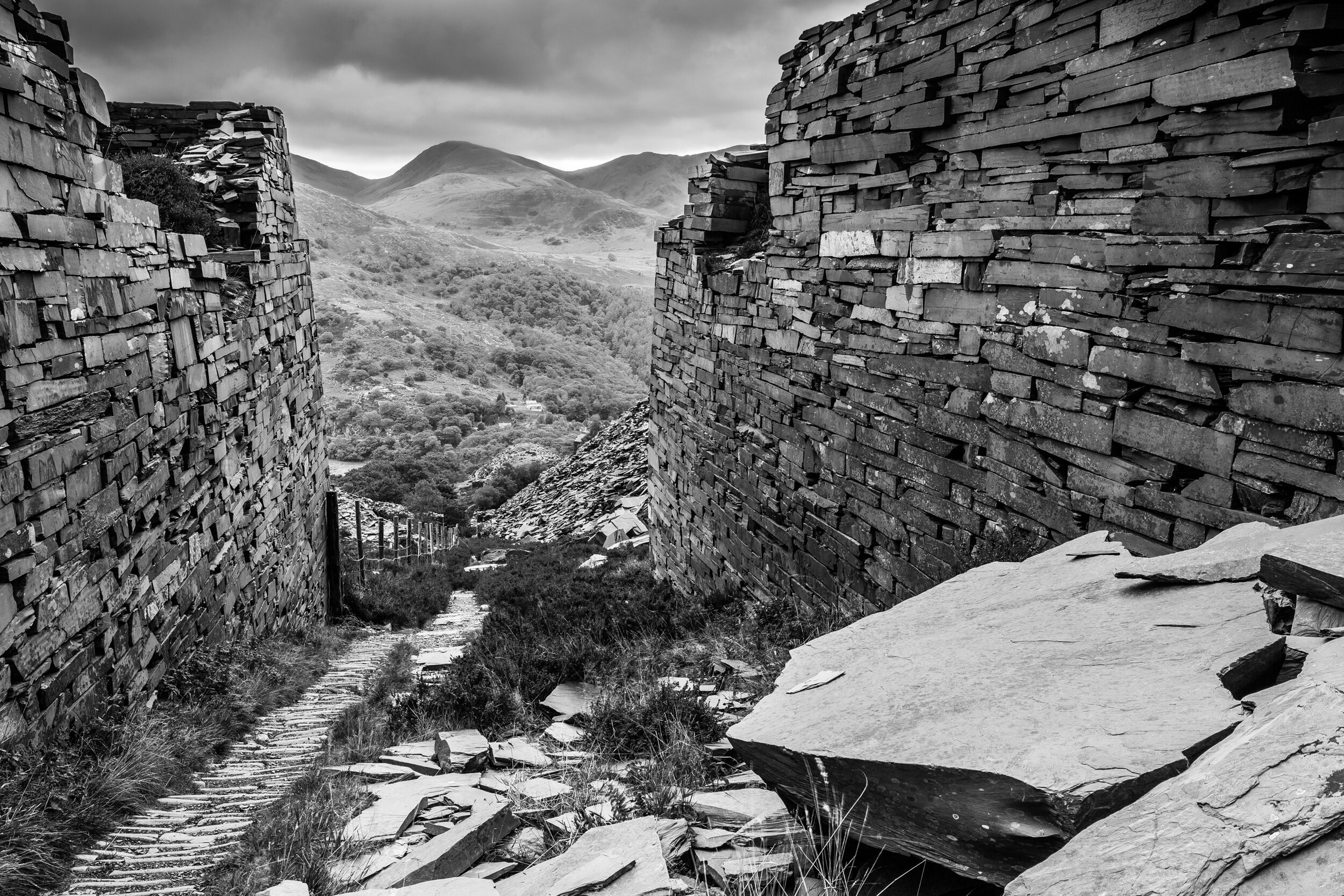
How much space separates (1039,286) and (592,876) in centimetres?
374

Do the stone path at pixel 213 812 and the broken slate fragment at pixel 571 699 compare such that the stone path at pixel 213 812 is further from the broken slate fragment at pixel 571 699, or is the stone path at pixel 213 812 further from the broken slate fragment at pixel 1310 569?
the broken slate fragment at pixel 1310 569

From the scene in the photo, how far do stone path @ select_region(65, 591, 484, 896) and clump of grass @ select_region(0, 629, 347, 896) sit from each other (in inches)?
3.8

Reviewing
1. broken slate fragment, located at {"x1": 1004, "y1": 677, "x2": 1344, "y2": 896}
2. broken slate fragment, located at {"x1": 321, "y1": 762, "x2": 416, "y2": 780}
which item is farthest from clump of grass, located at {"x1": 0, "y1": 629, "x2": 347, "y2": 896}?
broken slate fragment, located at {"x1": 1004, "y1": 677, "x2": 1344, "y2": 896}

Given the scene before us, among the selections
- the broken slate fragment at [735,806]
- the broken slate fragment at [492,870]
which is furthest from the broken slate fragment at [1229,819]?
the broken slate fragment at [492,870]

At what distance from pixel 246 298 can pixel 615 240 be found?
4577 inches

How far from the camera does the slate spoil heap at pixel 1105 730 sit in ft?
5.57

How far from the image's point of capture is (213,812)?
15.0 ft

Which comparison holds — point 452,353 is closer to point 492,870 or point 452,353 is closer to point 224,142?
point 224,142

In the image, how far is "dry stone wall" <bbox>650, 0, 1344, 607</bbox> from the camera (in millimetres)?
→ 3414

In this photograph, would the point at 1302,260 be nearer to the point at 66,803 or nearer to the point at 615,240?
the point at 66,803

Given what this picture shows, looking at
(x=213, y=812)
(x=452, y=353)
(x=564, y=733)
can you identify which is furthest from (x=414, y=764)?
(x=452, y=353)

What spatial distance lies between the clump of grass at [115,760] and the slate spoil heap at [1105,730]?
3108 mm

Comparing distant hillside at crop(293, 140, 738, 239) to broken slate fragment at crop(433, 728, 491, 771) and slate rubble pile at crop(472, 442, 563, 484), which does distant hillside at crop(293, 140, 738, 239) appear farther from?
broken slate fragment at crop(433, 728, 491, 771)

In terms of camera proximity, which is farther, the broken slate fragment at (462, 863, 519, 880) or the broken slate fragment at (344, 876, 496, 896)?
the broken slate fragment at (462, 863, 519, 880)
